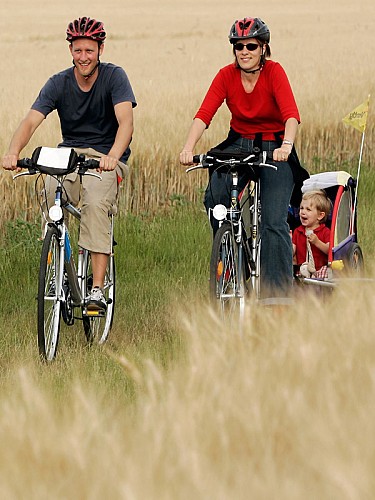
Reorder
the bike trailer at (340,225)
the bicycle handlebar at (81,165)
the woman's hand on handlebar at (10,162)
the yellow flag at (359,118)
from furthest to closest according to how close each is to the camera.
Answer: the yellow flag at (359,118) → the bike trailer at (340,225) → the woman's hand on handlebar at (10,162) → the bicycle handlebar at (81,165)

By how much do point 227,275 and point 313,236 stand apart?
127 cm

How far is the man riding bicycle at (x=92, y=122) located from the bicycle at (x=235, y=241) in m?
0.49

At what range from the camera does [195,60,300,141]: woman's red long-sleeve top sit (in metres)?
6.15

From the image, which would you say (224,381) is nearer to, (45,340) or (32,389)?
(32,389)

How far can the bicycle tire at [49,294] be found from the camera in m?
5.67

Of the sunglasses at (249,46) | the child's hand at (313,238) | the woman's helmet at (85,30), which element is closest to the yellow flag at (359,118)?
the child's hand at (313,238)

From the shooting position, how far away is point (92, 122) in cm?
627

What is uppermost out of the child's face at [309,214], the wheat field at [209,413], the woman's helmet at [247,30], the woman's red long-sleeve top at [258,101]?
the woman's helmet at [247,30]

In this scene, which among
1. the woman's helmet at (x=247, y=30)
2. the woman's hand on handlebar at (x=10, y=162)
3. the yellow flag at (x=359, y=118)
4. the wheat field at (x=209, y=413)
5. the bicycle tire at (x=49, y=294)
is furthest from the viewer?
the yellow flag at (x=359, y=118)

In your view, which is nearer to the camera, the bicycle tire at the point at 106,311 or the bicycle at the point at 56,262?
the bicycle at the point at 56,262

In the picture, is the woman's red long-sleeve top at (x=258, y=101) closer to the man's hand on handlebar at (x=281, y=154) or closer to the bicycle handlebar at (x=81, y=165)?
the man's hand on handlebar at (x=281, y=154)

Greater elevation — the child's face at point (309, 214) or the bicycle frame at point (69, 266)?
the child's face at point (309, 214)

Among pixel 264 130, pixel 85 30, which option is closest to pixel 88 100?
pixel 85 30

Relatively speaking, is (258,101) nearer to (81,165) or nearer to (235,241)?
(235,241)
